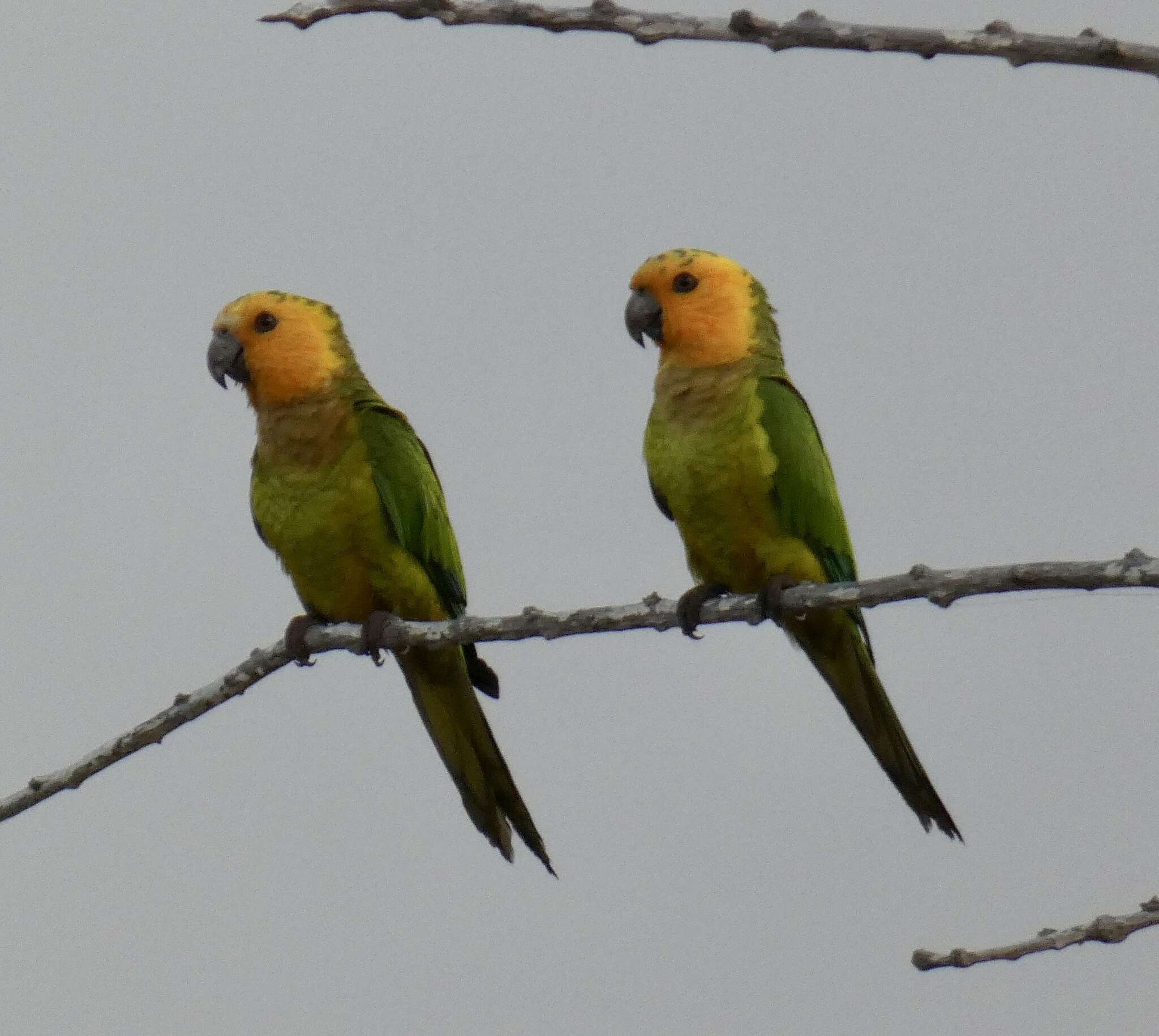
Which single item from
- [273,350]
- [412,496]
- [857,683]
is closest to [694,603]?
[857,683]

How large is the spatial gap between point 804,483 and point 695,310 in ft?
1.86

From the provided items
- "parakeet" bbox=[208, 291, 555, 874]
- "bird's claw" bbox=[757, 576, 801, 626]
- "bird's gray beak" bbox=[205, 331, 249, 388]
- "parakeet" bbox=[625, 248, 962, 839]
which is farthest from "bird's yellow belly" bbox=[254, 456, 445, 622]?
"bird's claw" bbox=[757, 576, 801, 626]

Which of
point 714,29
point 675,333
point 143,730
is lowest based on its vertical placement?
point 143,730

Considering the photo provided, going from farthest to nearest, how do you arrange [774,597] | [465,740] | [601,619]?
Result: [465,740], [774,597], [601,619]

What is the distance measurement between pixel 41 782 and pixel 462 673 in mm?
1475

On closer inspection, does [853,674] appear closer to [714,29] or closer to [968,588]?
[968,588]

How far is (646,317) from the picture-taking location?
13.5 ft

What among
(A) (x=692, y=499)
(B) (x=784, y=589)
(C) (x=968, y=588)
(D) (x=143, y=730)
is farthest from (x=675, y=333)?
(C) (x=968, y=588)

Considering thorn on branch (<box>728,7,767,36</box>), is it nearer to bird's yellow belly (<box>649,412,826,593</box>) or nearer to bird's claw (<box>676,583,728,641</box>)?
bird's claw (<box>676,583,728,641</box>)

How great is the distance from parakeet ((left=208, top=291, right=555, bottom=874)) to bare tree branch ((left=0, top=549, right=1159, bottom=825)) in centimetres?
17

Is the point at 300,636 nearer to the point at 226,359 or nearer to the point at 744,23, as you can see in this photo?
the point at 226,359

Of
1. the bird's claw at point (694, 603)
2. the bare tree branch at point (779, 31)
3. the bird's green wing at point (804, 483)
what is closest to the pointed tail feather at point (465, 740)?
the bird's claw at point (694, 603)

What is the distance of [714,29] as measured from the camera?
193 centimetres

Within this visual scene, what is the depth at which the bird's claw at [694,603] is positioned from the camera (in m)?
3.43
